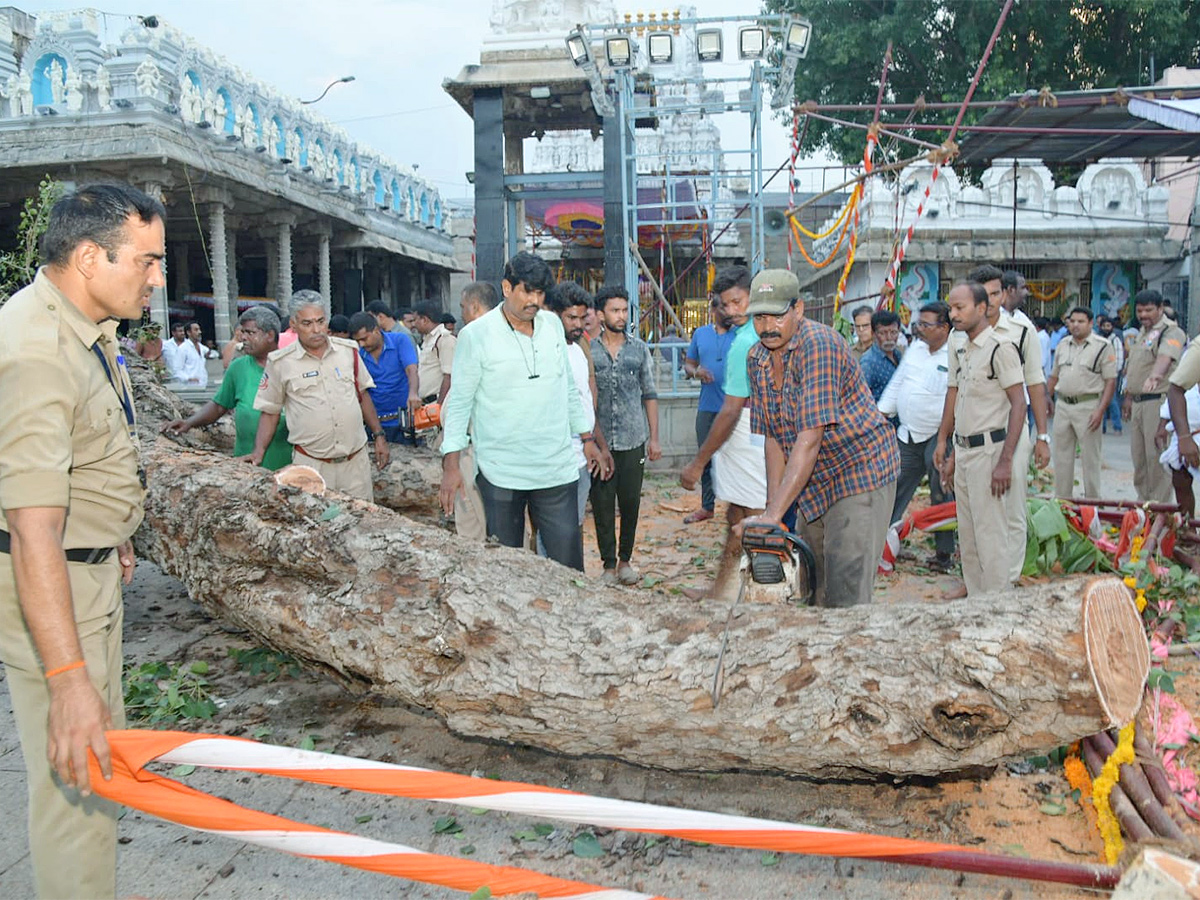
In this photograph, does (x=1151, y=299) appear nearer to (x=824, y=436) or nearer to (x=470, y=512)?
(x=824, y=436)

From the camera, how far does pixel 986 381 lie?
4.16 meters

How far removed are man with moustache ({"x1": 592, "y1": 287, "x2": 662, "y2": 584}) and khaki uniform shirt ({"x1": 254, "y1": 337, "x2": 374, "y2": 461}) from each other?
5.02 ft

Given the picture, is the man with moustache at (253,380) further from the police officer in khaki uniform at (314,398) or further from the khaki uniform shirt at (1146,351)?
the khaki uniform shirt at (1146,351)

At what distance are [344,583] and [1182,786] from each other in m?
2.80

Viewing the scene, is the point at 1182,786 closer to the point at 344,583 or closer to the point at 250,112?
the point at 344,583

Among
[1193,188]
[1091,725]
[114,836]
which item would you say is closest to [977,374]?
[1091,725]

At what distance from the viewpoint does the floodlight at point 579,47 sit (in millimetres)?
8219

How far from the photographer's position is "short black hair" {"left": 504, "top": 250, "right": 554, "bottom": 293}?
3707mm

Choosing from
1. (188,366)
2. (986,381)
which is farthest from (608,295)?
(188,366)

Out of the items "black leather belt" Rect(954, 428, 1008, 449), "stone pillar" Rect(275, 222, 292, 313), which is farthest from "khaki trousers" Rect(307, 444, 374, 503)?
"stone pillar" Rect(275, 222, 292, 313)

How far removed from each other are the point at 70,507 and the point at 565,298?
352cm

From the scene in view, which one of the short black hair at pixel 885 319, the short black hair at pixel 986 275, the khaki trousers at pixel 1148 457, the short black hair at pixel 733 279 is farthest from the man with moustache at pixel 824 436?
the khaki trousers at pixel 1148 457

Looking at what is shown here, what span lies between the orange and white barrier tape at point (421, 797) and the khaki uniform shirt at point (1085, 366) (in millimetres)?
5859

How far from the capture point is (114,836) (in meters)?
1.96
